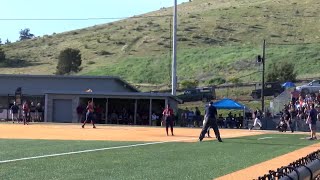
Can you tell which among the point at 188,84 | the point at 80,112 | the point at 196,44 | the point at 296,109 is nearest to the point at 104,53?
the point at 196,44

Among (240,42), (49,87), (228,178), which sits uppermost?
(240,42)

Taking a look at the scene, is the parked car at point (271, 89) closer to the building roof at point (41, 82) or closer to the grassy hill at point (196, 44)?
the grassy hill at point (196, 44)

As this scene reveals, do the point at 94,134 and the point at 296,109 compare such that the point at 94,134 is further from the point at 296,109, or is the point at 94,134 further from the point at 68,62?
the point at 68,62

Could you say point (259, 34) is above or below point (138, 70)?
above

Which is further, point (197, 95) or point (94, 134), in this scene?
point (197, 95)

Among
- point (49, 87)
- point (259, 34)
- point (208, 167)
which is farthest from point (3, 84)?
point (259, 34)

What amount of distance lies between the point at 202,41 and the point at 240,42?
17.6ft

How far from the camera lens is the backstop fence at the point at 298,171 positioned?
6429 millimetres

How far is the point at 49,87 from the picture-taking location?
5356 cm

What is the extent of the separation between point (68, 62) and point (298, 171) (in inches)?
3010

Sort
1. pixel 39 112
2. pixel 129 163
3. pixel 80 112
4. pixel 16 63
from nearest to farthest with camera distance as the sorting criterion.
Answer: pixel 129 163 → pixel 80 112 → pixel 39 112 → pixel 16 63

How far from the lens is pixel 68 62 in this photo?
8212 cm

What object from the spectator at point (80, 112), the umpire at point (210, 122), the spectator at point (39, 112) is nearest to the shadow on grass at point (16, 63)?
the spectator at point (39, 112)

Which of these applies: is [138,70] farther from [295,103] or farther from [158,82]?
[295,103]
